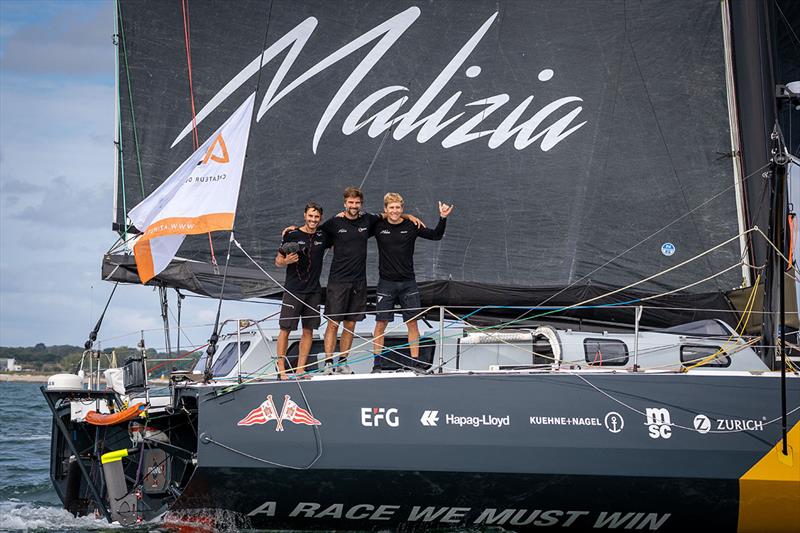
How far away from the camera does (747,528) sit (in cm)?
847

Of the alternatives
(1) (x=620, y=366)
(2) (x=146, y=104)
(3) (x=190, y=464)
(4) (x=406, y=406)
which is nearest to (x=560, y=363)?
(1) (x=620, y=366)

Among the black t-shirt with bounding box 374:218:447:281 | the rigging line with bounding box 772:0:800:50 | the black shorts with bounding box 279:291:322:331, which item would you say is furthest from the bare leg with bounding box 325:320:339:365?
the rigging line with bounding box 772:0:800:50

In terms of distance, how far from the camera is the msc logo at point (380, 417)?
834 cm

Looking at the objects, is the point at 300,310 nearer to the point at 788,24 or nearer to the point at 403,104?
the point at 403,104

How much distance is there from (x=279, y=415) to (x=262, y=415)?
5.4 inches

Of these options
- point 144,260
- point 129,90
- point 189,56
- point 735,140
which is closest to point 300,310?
point 144,260

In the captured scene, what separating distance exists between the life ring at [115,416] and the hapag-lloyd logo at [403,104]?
3.42 metres

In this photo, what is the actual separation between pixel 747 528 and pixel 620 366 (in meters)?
1.68

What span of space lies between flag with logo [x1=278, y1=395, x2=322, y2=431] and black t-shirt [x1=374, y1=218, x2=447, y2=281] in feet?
5.44

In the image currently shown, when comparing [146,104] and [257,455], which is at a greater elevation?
[146,104]

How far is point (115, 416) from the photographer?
9.59 metres

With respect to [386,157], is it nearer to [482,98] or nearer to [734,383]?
[482,98]

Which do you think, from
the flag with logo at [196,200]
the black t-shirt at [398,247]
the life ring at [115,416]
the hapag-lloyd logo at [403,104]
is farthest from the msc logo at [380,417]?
the hapag-lloyd logo at [403,104]

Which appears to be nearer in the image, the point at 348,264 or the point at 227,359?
the point at 348,264
